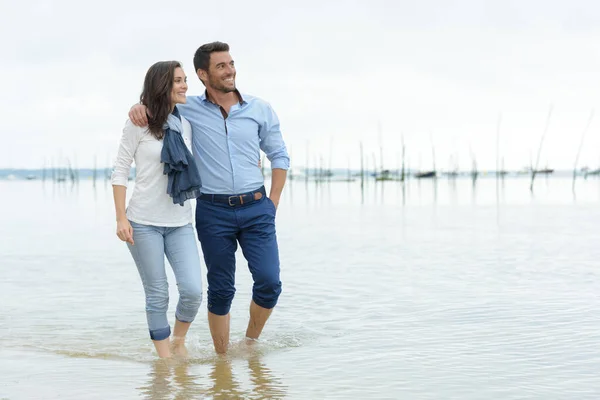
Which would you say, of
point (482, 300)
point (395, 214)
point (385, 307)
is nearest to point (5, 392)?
point (385, 307)

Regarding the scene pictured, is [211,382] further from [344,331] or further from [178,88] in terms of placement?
[344,331]

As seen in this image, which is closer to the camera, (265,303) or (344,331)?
(265,303)

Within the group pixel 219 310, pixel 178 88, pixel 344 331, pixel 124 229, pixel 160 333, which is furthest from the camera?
pixel 344 331

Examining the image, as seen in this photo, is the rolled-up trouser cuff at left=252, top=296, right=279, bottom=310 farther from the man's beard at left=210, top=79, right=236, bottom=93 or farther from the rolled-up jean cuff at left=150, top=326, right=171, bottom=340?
the man's beard at left=210, top=79, right=236, bottom=93

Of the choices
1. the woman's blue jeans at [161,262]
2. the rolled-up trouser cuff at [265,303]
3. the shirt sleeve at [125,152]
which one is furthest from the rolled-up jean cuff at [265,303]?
the shirt sleeve at [125,152]

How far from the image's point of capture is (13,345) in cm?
695

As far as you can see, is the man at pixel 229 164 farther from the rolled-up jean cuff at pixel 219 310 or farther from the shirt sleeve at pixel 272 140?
the rolled-up jean cuff at pixel 219 310

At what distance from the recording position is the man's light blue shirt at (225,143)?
5754 mm

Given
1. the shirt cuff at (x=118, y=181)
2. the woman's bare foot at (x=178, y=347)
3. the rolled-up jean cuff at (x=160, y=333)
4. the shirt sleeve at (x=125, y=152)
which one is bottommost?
the woman's bare foot at (x=178, y=347)

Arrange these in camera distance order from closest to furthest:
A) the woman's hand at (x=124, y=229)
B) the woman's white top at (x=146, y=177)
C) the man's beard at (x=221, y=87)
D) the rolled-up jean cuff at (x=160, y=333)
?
1. the woman's hand at (x=124, y=229)
2. the woman's white top at (x=146, y=177)
3. the man's beard at (x=221, y=87)
4. the rolled-up jean cuff at (x=160, y=333)

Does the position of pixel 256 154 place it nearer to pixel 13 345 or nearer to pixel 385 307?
pixel 13 345

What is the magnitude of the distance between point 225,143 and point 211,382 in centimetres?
152

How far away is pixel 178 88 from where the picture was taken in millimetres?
5492

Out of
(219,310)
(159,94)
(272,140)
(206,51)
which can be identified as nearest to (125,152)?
(159,94)
